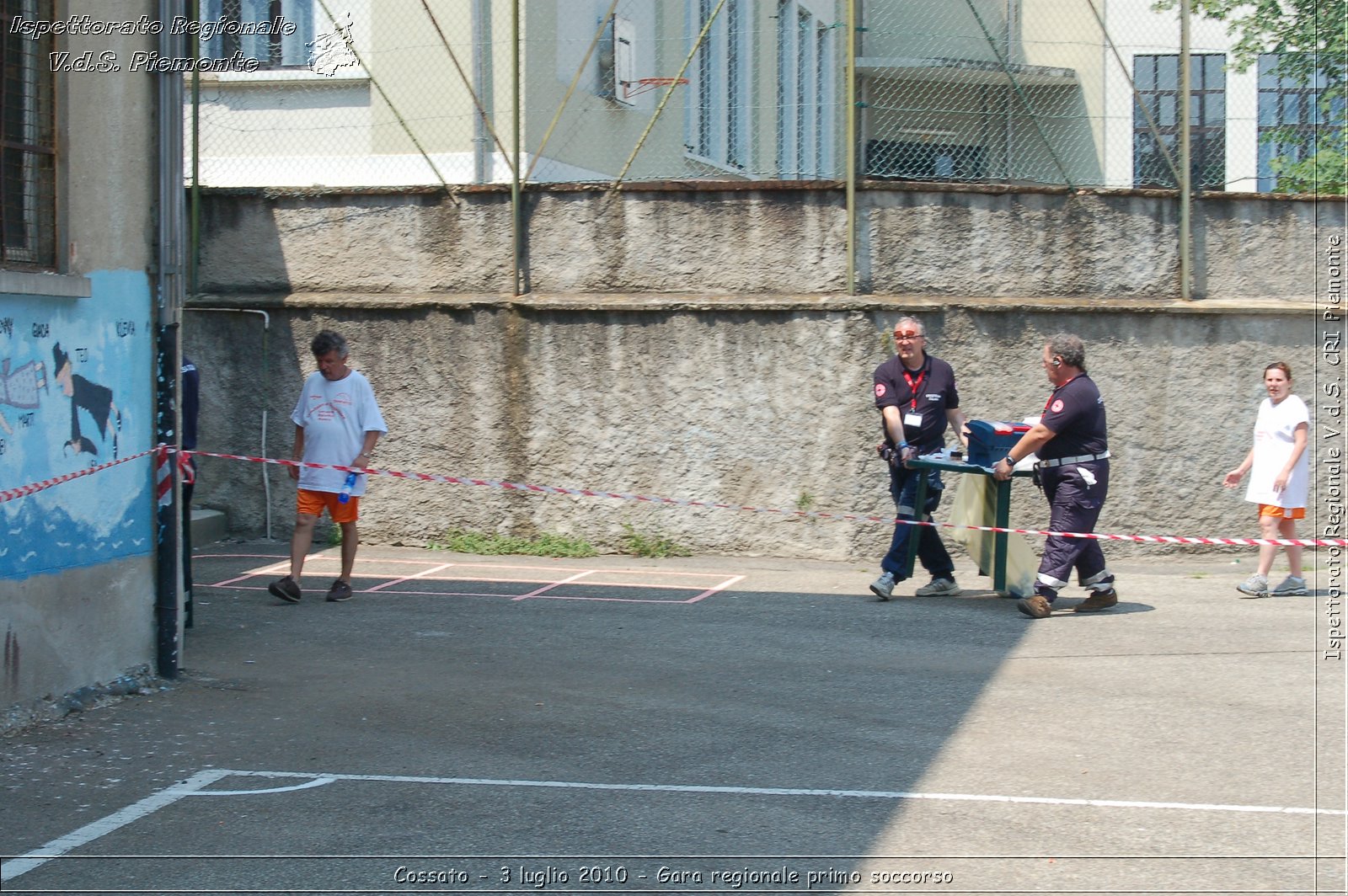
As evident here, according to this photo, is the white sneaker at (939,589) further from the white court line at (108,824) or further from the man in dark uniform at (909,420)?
the white court line at (108,824)

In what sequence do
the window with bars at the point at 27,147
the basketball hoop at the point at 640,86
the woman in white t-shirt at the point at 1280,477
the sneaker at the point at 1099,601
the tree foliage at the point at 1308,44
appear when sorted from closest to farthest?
the window with bars at the point at 27,147 → the sneaker at the point at 1099,601 → the woman in white t-shirt at the point at 1280,477 → the tree foliage at the point at 1308,44 → the basketball hoop at the point at 640,86

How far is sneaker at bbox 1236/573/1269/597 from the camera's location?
32.4 ft

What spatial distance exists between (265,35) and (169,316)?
730cm

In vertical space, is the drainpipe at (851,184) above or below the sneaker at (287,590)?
above

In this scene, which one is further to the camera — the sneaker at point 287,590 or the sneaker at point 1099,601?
the sneaker at point 287,590

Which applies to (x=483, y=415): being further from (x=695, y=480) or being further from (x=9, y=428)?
(x=9, y=428)

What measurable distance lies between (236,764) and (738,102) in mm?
10155

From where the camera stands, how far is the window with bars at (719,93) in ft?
43.8

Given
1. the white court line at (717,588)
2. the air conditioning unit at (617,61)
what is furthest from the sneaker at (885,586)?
the air conditioning unit at (617,61)

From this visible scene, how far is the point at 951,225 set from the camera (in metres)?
11.6

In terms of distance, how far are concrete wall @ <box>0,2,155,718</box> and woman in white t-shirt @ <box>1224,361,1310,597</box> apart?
720 centimetres

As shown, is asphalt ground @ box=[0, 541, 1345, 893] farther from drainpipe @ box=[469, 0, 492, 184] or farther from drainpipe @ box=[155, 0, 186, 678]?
drainpipe @ box=[469, 0, 492, 184]

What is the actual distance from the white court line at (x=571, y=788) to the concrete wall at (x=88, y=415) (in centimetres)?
148

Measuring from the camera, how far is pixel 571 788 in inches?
220
